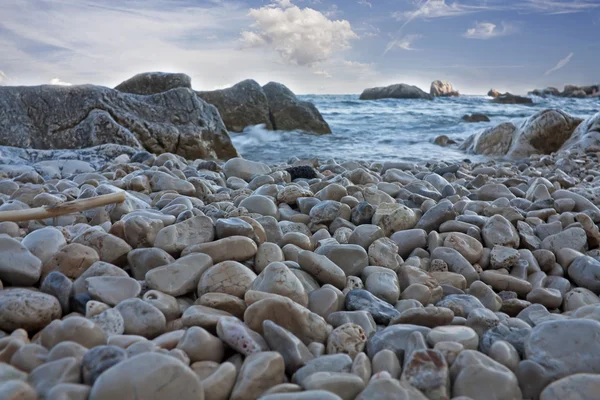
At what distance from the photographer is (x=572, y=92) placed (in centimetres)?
4075

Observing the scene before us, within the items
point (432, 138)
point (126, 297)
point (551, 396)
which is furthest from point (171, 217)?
point (432, 138)

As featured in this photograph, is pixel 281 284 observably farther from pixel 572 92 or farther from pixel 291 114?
pixel 572 92

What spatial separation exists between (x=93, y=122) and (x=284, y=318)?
509 cm

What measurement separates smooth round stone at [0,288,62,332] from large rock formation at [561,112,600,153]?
24.9 feet

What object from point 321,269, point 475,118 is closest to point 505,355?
point 321,269

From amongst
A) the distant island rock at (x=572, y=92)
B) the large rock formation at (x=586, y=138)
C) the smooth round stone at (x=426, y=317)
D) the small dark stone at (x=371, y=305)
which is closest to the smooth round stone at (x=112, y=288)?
the small dark stone at (x=371, y=305)

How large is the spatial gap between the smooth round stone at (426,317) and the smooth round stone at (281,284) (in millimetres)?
291

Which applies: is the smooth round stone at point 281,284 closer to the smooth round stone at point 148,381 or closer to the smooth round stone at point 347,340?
the smooth round stone at point 347,340

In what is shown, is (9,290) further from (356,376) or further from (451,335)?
(451,335)

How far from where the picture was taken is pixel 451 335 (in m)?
1.23

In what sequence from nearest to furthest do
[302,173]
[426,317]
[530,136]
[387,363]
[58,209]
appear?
[387,363]
[426,317]
[58,209]
[302,173]
[530,136]

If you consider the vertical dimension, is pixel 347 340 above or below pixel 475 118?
below

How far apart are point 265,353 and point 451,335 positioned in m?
0.48

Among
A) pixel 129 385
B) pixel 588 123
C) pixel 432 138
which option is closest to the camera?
pixel 129 385
